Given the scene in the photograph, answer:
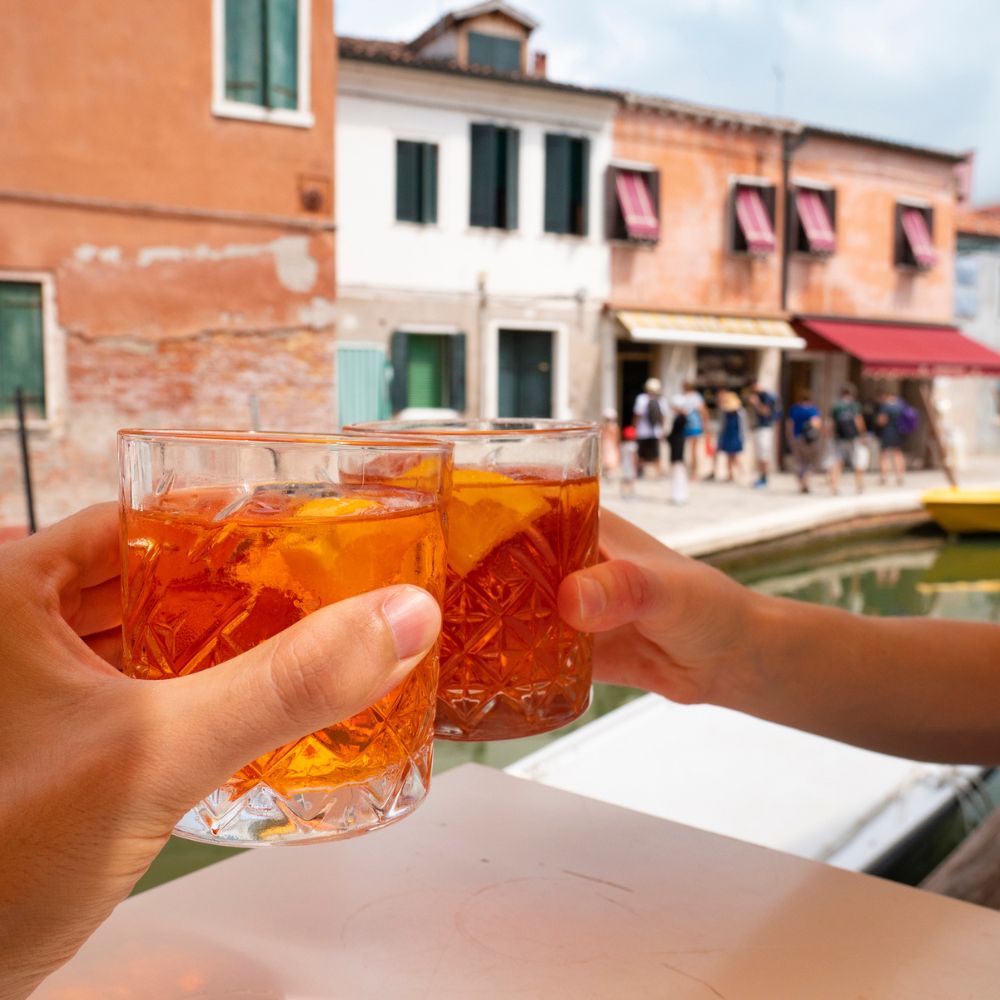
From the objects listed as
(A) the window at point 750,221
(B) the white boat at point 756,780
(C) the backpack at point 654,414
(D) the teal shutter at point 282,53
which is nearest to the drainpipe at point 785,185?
(A) the window at point 750,221

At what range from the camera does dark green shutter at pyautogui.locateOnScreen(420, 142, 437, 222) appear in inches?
489

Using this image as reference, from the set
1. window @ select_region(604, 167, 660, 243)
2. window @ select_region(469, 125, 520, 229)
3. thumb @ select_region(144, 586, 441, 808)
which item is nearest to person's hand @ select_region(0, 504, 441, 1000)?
thumb @ select_region(144, 586, 441, 808)

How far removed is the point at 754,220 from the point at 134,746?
15.4 metres

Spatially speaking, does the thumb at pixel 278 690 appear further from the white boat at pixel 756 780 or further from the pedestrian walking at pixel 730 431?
the pedestrian walking at pixel 730 431

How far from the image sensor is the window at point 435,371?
42.2 feet

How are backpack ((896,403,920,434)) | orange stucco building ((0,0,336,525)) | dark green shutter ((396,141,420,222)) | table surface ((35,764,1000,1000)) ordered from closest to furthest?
table surface ((35,764,1000,1000)), orange stucco building ((0,0,336,525)), dark green shutter ((396,141,420,222)), backpack ((896,403,920,434))

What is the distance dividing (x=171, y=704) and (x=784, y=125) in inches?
632

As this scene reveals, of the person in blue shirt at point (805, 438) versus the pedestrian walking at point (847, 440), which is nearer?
the person in blue shirt at point (805, 438)

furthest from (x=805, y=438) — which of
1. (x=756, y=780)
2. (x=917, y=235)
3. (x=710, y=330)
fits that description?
(x=756, y=780)

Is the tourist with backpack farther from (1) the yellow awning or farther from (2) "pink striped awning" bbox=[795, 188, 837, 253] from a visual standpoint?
(2) "pink striped awning" bbox=[795, 188, 837, 253]

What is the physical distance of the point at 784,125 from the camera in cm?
1510

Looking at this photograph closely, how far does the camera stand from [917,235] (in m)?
16.5

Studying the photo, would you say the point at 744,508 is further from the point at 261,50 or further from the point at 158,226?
the point at 261,50

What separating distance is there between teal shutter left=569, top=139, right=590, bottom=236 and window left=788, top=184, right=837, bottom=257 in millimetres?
3587
